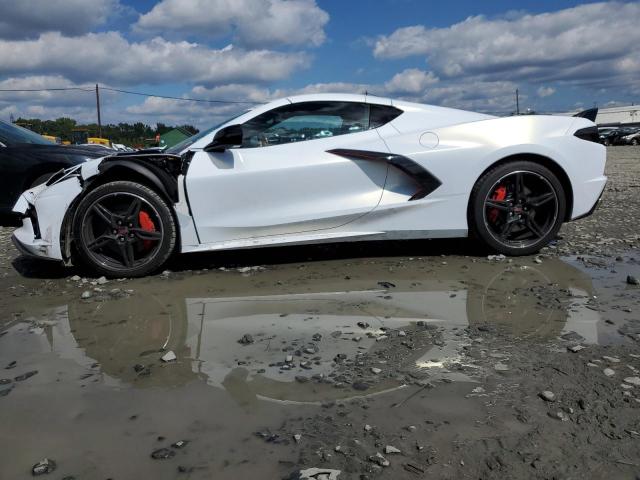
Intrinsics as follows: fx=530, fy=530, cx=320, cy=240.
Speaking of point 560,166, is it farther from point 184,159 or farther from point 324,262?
point 184,159

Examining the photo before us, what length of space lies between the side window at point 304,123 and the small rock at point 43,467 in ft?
9.72

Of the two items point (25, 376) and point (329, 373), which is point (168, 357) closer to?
point (25, 376)

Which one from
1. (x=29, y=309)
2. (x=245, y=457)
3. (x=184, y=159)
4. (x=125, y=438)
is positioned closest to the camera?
(x=245, y=457)

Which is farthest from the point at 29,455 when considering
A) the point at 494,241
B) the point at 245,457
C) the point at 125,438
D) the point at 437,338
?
the point at 494,241

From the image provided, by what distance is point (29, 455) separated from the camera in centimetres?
195

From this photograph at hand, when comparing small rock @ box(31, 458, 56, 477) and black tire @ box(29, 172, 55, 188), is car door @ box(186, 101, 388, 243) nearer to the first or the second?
small rock @ box(31, 458, 56, 477)

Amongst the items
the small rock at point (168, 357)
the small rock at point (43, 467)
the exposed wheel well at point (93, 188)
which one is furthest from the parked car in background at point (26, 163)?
the small rock at point (43, 467)

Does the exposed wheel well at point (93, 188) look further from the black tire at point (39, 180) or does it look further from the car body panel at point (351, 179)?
the black tire at point (39, 180)

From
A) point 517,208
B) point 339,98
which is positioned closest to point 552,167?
point 517,208

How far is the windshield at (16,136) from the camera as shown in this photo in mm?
7234

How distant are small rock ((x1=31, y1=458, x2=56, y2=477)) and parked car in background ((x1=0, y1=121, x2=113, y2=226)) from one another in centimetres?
590

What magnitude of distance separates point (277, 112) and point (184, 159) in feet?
2.87

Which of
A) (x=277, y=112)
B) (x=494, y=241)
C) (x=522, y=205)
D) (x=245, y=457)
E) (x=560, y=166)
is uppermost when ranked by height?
(x=277, y=112)

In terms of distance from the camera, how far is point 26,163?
700cm
